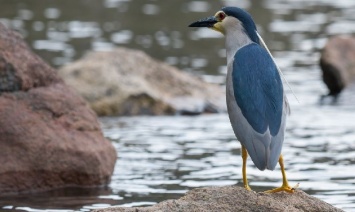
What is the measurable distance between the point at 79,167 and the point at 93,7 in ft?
41.3

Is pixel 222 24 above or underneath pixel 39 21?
above

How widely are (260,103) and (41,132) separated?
10.9 ft

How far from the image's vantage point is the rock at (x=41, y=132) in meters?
9.96

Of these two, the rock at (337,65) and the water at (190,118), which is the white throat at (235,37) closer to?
A: the water at (190,118)

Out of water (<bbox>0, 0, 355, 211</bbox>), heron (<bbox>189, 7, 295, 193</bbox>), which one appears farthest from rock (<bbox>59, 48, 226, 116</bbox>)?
heron (<bbox>189, 7, 295, 193</bbox>)

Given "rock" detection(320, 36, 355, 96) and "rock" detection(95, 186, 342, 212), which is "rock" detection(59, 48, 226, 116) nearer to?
"rock" detection(320, 36, 355, 96)

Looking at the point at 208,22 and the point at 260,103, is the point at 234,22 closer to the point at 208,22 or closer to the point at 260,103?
the point at 208,22

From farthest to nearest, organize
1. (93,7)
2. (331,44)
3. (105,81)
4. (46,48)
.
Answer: (93,7) < (46,48) < (331,44) < (105,81)

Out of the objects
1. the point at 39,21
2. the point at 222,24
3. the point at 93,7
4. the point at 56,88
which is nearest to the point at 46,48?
the point at 39,21

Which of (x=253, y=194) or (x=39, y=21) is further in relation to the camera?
(x=39, y=21)

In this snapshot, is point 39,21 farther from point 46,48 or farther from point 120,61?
point 120,61

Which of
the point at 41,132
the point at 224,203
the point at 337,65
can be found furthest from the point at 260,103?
the point at 337,65

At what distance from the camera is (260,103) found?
24.2 feet

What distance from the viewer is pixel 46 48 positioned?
59.1 ft
